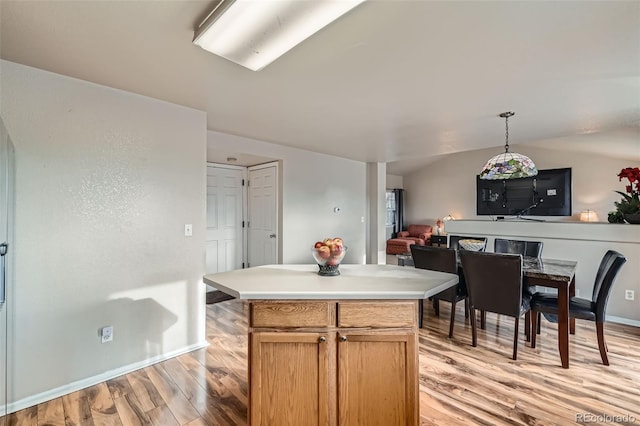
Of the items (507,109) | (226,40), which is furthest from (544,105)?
(226,40)

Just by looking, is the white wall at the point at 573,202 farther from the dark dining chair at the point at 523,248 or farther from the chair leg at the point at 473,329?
the chair leg at the point at 473,329

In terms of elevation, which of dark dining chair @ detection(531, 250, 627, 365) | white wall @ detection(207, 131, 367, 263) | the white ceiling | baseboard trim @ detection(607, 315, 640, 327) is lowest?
baseboard trim @ detection(607, 315, 640, 327)

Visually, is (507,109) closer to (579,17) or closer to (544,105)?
(544,105)

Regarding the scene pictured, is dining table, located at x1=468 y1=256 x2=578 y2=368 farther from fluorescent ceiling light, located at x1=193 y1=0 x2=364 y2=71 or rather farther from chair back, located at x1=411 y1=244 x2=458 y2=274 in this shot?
fluorescent ceiling light, located at x1=193 y1=0 x2=364 y2=71

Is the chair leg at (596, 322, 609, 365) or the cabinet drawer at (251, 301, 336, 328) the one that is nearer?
the cabinet drawer at (251, 301, 336, 328)

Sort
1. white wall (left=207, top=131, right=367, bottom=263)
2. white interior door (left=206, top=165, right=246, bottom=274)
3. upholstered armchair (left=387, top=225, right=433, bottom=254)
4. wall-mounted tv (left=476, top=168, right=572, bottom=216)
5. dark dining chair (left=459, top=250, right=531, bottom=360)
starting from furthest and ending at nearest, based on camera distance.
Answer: upholstered armchair (left=387, top=225, right=433, bottom=254), wall-mounted tv (left=476, top=168, right=572, bottom=216), white interior door (left=206, top=165, right=246, bottom=274), white wall (left=207, top=131, right=367, bottom=263), dark dining chair (left=459, top=250, right=531, bottom=360)

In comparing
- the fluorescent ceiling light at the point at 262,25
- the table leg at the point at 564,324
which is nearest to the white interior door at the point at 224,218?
the fluorescent ceiling light at the point at 262,25

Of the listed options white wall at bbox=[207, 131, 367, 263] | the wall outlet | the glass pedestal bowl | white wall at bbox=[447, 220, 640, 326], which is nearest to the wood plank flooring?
the wall outlet

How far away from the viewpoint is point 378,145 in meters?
4.47

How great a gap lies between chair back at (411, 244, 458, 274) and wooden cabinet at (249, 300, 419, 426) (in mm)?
1765

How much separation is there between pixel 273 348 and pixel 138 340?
61.8 inches

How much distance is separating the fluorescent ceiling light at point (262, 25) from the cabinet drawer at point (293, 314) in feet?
4.45

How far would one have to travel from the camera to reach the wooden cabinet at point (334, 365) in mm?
1584

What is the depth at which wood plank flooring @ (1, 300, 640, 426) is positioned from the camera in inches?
75.0
